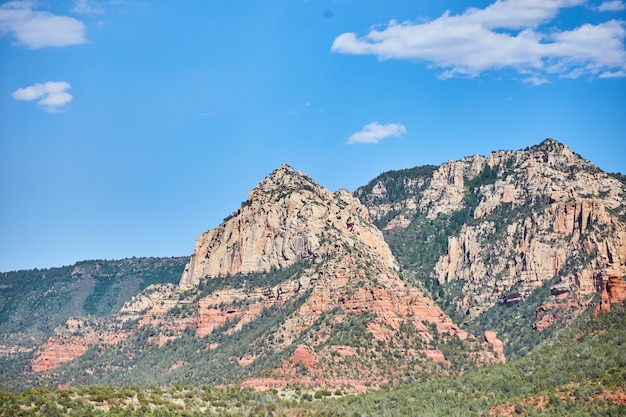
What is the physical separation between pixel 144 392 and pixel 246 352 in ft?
147

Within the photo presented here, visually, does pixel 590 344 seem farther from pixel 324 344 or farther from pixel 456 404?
pixel 324 344

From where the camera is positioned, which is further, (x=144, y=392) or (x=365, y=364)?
(x=365, y=364)

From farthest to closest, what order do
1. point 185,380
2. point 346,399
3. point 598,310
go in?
1. point 185,380
2. point 598,310
3. point 346,399

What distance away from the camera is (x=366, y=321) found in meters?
196

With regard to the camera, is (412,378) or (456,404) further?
(412,378)

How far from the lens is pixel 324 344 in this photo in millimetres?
189500

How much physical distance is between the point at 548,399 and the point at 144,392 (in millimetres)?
46298

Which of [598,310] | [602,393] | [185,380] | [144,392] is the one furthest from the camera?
[185,380]

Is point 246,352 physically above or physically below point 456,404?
above

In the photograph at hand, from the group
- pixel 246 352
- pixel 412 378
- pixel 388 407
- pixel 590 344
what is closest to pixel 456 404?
pixel 388 407

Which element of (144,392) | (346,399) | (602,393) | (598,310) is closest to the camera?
(602,393)

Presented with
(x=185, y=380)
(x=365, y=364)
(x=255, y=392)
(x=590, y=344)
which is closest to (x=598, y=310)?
(x=590, y=344)

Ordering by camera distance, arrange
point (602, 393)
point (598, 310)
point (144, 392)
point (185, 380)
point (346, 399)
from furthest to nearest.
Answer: point (185, 380) < point (598, 310) < point (346, 399) < point (144, 392) < point (602, 393)

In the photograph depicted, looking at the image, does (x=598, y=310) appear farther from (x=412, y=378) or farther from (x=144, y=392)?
(x=144, y=392)
